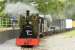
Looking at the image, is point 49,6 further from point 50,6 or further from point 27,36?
point 27,36

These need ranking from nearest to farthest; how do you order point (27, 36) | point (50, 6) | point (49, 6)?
1. point (27, 36)
2. point (49, 6)
3. point (50, 6)

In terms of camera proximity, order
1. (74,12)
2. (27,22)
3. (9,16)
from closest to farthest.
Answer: (27,22) → (9,16) → (74,12)

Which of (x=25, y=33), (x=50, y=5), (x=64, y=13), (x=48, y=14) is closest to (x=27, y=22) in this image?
(x=25, y=33)

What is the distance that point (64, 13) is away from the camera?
18297mm

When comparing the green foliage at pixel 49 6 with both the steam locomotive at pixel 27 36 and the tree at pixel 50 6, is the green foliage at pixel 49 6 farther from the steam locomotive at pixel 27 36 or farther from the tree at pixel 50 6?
the steam locomotive at pixel 27 36

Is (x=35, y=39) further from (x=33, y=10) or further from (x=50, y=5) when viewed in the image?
(x=50, y=5)

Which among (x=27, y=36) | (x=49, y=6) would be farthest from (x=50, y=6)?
(x=27, y=36)

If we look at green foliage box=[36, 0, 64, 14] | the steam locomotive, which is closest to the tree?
green foliage box=[36, 0, 64, 14]

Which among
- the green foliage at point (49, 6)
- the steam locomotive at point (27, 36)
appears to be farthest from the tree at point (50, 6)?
the steam locomotive at point (27, 36)

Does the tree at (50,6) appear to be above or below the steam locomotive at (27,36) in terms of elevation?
above

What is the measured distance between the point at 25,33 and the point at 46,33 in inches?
265

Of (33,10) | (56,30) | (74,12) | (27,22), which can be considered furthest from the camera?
(56,30)

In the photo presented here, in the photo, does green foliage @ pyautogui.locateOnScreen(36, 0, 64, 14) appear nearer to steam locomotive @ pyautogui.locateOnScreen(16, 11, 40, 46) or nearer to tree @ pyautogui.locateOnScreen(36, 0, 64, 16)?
tree @ pyautogui.locateOnScreen(36, 0, 64, 16)

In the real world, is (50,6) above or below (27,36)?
above
